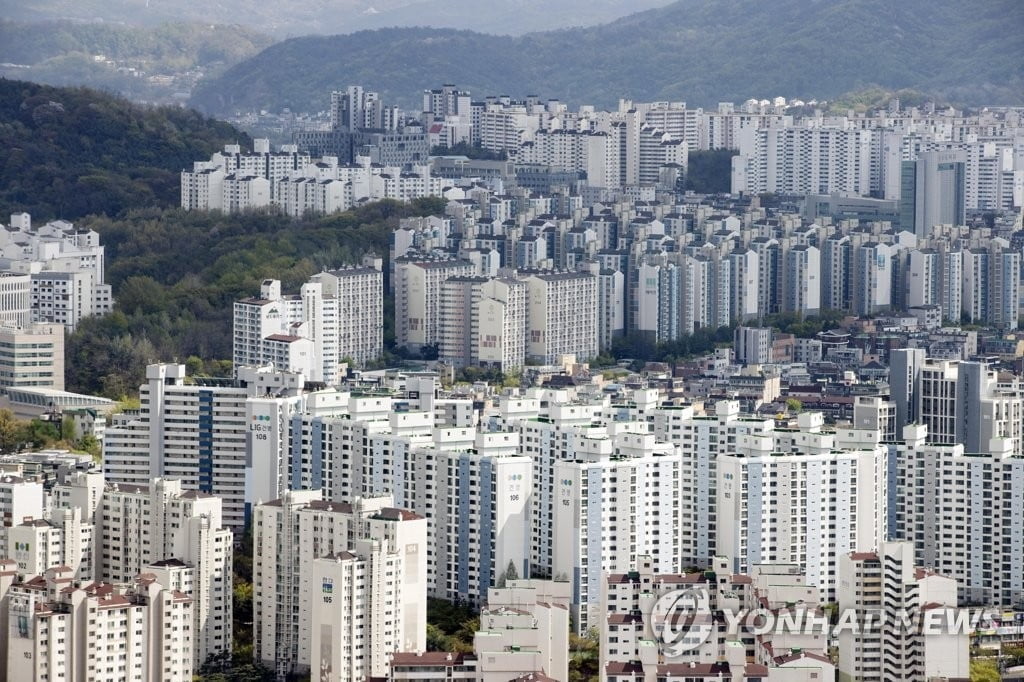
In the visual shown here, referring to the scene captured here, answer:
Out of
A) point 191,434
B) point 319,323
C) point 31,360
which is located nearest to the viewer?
point 191,434

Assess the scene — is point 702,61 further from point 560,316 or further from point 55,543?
point 55,543

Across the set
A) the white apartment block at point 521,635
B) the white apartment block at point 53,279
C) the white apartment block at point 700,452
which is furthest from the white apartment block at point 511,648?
the white apartment block at point 53,279

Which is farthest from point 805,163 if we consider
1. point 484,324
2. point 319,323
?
point 319,323

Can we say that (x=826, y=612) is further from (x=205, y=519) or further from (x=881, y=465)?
(x=205, y=519)

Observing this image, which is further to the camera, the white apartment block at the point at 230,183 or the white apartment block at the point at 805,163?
the white apartment block at the point at 805,163

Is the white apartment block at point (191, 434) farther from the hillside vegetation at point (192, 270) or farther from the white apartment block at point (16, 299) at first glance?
the white apartment block at point (16, 299)

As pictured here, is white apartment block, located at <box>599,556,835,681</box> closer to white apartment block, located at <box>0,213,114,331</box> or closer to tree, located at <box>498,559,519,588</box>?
tree, located at <box>498,559,519,588</box>
